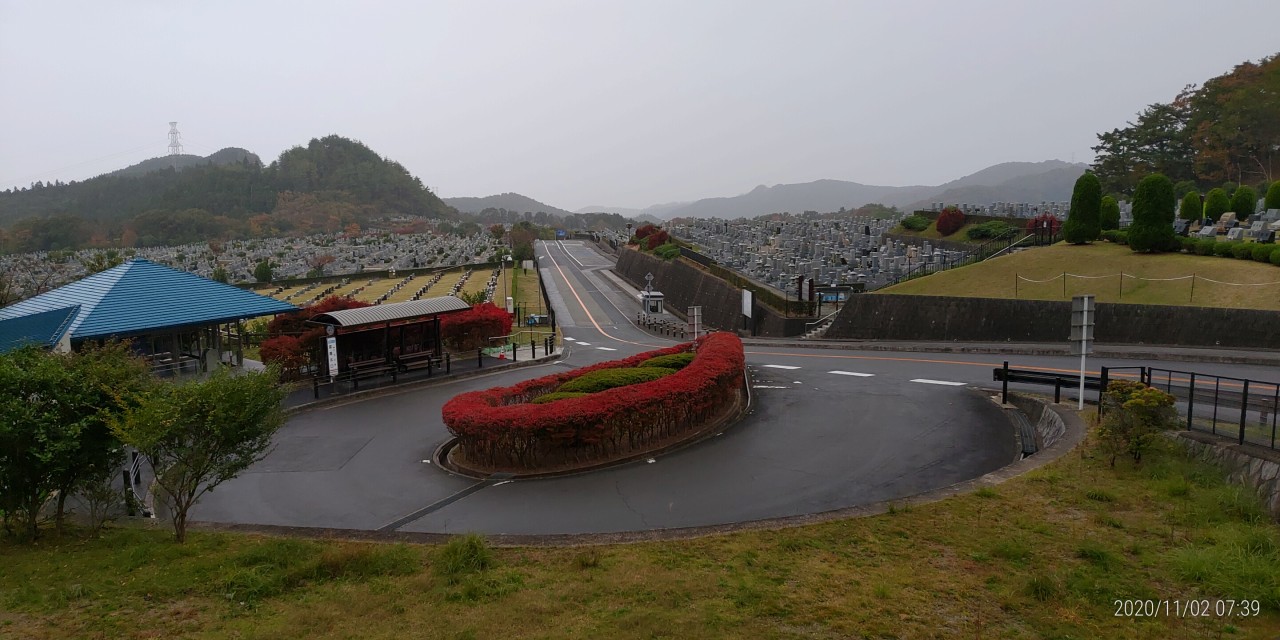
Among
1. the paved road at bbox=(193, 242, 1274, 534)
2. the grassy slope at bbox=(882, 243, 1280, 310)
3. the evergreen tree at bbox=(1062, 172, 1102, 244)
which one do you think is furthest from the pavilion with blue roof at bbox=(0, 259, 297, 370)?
the evergreen tree at bbox=(1062, 172, 1102, 244)

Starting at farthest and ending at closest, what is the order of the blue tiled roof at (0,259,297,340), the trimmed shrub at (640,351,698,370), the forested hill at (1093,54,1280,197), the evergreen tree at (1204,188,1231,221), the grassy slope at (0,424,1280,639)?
the forested hill at (1093,54,1280,197)
the evergreen tree at (1204,188,1231,221)
the blue tiled roof at (0,259,297,340)
the trimmed shrub at (640,351,698,370)
the grassy slope at (0,424,1280,639)

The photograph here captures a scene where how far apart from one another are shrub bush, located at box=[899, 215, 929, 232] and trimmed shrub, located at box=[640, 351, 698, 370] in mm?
34467

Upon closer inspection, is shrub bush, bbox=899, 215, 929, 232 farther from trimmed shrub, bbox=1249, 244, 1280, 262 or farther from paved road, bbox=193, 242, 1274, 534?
paved road, bbox=193, 242, 1274, 534

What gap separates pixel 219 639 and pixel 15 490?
415 centimetres

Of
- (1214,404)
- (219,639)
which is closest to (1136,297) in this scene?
(1214,404)

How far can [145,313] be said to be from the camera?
18.6m

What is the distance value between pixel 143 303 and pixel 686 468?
16.4 meters

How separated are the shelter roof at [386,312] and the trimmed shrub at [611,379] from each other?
8.03 meters

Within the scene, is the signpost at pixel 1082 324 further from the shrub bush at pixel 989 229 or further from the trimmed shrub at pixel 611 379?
the shrub bush at pixel 989 229

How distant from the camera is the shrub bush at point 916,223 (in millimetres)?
46531

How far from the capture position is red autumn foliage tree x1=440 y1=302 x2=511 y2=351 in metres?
25.3

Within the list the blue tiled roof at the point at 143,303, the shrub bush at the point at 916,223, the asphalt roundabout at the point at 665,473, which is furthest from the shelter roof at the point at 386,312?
the shrub bush at the point at 916,223

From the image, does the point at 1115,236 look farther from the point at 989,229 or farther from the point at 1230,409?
the point at 1230,409

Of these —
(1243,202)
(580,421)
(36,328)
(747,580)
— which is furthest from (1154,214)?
(36,328)
